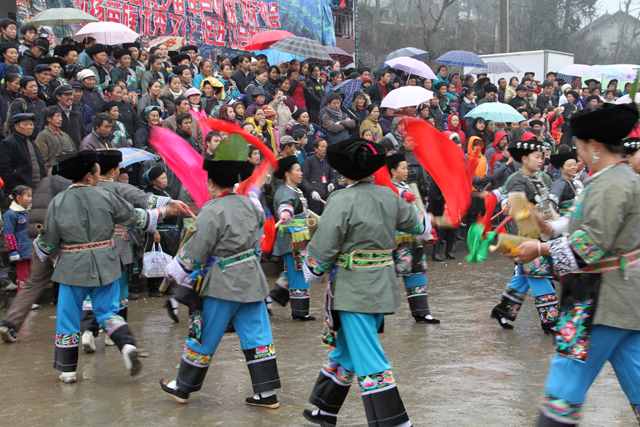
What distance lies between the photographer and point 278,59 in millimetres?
17562

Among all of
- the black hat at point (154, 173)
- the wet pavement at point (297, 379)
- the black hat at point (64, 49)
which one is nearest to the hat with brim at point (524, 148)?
the wet pavement at point (297, 379)

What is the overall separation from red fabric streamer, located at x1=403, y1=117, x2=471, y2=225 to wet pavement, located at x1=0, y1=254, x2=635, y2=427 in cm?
132

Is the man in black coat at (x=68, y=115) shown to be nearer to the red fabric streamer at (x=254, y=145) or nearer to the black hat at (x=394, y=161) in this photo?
the black hat at (x=394, y=161)

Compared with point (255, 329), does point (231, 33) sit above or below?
above

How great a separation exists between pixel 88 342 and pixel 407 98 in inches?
314

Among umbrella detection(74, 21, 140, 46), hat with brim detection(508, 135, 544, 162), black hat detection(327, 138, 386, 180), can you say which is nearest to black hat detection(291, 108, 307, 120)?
umbrella detection(74, 21, 140, 46)

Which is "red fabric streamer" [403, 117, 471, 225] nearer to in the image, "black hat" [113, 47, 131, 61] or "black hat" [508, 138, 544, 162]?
"black hat" [508, 138, 544, 162]

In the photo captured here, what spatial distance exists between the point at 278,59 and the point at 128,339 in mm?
11242

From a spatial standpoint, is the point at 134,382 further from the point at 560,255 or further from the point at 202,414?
the point at 560,255

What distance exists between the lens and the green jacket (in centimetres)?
555

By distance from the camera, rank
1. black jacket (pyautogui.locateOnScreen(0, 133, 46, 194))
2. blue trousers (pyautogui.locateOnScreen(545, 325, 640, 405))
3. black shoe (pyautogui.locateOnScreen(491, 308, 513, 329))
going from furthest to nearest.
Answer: black jacket (pyautogui.locateOnScreen(0, 133, 46, 194)) → black shoe (pyautogui.locateOnScreen(491, 308, 513, 329)) → blue trousers (pyautogui.locateOnScreen(545, 325, 640, 405))

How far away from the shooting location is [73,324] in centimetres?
713

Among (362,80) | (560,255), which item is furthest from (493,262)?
(560,255)

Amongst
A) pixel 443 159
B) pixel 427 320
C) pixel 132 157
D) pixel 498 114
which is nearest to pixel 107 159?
pixel 132 157
